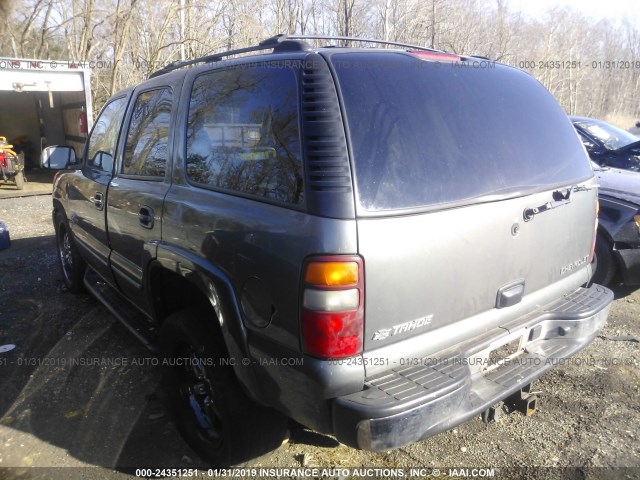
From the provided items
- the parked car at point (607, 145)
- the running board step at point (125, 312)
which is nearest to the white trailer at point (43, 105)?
the running board step at point (125, 312)

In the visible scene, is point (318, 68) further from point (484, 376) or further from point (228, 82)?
point (484, 376)

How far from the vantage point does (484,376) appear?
2.49 meters

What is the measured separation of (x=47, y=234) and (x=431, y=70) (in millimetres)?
7472

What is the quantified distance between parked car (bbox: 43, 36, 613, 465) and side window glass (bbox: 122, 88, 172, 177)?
2cm

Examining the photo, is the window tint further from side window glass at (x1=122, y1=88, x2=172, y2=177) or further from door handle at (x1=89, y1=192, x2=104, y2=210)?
door handle at (x1=89, y1=192, x2=104, y2=210)

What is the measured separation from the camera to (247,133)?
7.97ft

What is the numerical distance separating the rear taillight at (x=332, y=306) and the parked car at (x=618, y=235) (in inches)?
141

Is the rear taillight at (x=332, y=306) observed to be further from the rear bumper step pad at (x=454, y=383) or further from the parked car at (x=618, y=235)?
the parked car at (x=618, y=235)

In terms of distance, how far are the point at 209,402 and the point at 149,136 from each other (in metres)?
1.69

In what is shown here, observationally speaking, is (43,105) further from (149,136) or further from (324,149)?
(324,149)

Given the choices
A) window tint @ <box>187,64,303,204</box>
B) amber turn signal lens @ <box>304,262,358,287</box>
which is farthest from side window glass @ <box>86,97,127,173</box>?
amber turn signal lens @ <box>304,262,358,287</box>

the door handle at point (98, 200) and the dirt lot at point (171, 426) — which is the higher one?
the door handle at point (98, 200)

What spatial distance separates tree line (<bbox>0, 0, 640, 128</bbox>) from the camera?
1662 cm

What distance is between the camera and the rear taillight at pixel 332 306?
77.7 inches
